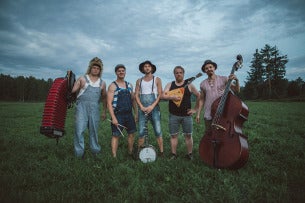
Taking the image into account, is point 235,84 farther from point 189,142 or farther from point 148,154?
point 148,154

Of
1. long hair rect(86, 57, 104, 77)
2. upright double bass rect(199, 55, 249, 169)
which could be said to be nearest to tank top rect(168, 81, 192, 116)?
upright double bass rect(199, 55, 249, 169)

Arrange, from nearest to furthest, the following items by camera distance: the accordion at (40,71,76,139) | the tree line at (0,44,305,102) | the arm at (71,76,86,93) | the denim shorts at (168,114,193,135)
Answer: the accordion at (40,71,76,139) < the arm at (71,76,86,93) < the denim shorts at (168,114,193,135) < the tree line at (0,44,305,102)

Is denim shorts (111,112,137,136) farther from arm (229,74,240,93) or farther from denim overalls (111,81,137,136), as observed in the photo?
arm (229,74,240,93)

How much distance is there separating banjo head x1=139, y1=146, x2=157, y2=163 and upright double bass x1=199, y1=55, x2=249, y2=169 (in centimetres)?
119

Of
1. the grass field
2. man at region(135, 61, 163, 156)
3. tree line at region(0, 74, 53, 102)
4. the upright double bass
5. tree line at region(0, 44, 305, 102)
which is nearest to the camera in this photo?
the grass field

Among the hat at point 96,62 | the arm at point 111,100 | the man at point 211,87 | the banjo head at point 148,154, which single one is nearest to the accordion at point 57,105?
the hat at point 96,62

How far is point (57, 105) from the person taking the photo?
5.20 metres

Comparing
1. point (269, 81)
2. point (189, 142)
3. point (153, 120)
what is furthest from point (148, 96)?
Answer: point (269, 81)

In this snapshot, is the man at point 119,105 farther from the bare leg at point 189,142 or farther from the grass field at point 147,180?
the bare leg at point 189,142

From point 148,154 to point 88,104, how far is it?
2.05 meters

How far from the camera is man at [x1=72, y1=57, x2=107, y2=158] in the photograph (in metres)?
5.60

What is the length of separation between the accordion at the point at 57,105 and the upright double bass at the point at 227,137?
3.47 meters

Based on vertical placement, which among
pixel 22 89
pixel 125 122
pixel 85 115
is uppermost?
pixel 22 89

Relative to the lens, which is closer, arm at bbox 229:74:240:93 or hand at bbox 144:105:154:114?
arm at bbox 229:74:240:93
